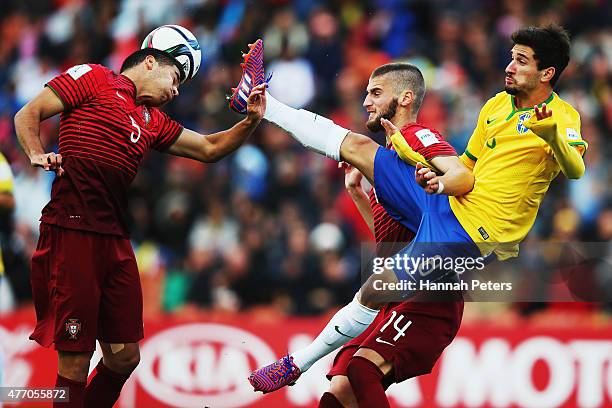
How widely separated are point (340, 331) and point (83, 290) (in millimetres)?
1720

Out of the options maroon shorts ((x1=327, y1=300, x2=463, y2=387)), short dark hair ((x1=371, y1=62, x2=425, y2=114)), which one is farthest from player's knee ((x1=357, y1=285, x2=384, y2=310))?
short dark hair ((x1=371, y1=62, x2=425, y2=114))

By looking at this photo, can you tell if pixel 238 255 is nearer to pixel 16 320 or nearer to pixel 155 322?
pixel 155 322

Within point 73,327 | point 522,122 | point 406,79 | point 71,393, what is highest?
point 406,79

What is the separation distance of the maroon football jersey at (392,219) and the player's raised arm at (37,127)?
2077 millimetres

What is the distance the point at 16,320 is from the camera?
1117 centimetres

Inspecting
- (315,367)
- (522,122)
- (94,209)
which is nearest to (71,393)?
(94,209)

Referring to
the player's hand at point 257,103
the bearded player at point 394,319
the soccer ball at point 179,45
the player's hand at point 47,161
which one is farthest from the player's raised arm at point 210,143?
the player's hand at point 47,161

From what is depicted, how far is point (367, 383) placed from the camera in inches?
254

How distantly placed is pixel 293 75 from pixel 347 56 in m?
0.88

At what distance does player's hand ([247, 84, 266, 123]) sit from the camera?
6.86 metres

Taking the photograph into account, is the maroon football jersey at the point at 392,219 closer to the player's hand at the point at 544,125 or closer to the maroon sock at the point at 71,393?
the player's hand at the point at 544,125

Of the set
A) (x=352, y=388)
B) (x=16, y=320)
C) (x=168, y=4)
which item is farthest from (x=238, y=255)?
(x=352, y=388)

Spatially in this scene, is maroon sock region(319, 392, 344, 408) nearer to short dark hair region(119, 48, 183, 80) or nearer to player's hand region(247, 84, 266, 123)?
player's hand region(247, 84, 266, 123)

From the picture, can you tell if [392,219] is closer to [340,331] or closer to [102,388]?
[340,331]
